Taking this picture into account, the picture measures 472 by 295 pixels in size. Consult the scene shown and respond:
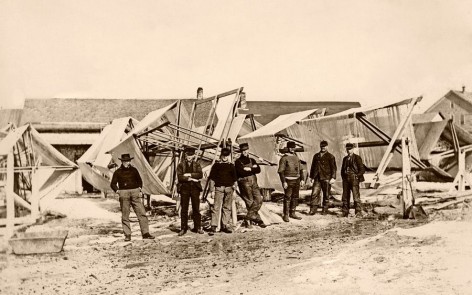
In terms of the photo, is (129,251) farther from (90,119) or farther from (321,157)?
(90,119)

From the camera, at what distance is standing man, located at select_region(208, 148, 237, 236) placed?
8.84 meters

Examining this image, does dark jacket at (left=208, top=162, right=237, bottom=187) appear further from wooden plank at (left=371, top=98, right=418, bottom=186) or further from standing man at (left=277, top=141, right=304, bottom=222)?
wooden plank at (left=371, top=98, right=418, bottom=186)

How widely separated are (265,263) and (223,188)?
8.44 ft

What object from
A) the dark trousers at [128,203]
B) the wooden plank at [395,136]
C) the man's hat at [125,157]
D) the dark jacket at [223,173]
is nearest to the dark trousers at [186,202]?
the dark jacket at [223,173]

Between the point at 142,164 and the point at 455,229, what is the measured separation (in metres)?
5.32

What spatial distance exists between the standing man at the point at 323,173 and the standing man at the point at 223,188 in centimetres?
252

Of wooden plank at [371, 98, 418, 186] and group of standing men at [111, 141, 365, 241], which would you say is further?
wooden plank at [371, 98, 418, 186]

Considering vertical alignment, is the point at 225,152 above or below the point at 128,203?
above

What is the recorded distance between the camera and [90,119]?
23812 millimetres

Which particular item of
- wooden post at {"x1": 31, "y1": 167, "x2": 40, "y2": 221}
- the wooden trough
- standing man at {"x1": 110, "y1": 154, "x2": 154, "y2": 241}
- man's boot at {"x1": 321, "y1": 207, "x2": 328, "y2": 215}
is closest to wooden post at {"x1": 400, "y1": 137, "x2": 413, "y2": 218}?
man's boot at {"x1": 321, "y1": 207, "x2": 328, "y2": 215}

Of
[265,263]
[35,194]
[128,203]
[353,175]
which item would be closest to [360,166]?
[353,175]

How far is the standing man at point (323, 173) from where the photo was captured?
10.6 meters

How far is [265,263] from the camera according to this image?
21.4 ft

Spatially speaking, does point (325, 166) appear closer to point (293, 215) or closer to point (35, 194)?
point (293, 215)
